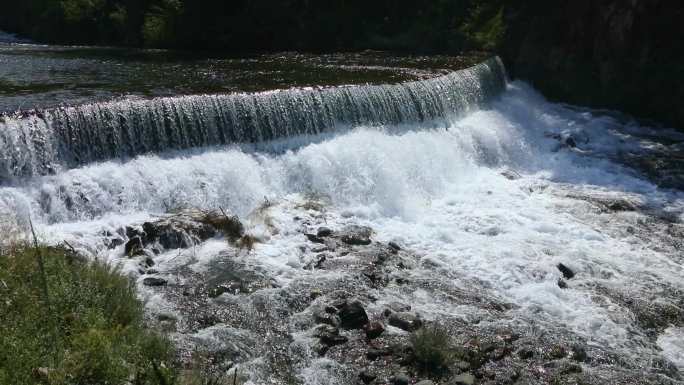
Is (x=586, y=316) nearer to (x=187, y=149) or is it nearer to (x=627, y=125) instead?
(x=187, y=149)

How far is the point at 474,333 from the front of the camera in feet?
23.5

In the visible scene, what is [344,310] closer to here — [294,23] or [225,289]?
[225,289]

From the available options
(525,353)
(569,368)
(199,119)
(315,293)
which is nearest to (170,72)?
(199,119)

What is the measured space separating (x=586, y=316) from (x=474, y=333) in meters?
1.46

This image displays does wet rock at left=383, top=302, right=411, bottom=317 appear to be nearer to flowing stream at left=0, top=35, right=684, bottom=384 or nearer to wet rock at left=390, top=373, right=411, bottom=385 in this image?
flowing stream at left=0, top=35, right=684, bottom=384

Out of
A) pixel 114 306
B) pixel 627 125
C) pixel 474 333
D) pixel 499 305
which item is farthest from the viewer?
pixel 627 125

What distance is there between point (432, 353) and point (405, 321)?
2.57ft

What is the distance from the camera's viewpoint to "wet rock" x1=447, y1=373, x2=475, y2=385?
20.4 feet

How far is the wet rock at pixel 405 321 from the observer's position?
716 centimetres

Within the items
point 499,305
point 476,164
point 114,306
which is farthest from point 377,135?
point 114,306

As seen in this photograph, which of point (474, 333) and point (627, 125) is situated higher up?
point (627, 125)

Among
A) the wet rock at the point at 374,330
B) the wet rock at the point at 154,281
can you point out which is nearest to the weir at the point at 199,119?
the wet rock at the point at 154,281

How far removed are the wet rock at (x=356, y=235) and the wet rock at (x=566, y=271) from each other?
2.59 metres

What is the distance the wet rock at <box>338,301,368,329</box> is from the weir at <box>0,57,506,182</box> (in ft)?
15.8
